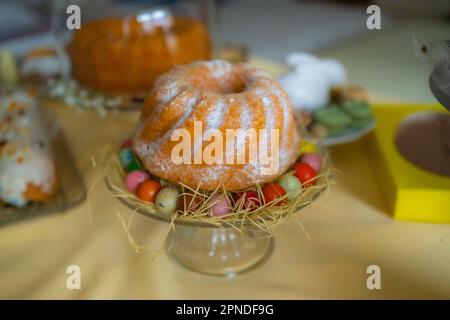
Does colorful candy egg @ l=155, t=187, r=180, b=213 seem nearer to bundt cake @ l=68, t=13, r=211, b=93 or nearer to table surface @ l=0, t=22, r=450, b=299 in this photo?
table surface @ l=0, t=22, r=450, b=299

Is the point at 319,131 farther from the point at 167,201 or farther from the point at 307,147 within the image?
the point at 167,201

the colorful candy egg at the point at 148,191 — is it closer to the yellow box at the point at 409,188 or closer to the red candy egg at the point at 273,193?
the red candy egg at the point at 273,193

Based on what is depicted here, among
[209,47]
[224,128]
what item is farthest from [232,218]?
[209,47]

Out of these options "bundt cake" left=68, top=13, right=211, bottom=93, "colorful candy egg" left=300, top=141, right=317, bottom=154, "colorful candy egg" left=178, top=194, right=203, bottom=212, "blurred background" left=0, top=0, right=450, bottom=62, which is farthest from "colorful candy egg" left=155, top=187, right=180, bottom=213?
"blurred background" left=0, top=0, right=450, bottom=62

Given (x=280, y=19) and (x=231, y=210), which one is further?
(x=280, y=19)

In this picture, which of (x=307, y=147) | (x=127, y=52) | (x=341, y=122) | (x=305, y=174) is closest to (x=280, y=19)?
(x=127, y=52)

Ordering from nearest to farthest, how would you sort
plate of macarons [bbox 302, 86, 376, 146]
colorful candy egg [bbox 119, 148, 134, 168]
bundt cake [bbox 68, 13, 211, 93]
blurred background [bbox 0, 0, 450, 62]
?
colorful candy egg [bbox 119, 148, 134, 168] → plate of macarons [bbox 302, 86, 376, 146] → bundt cake [bbox 68, 13, 211, 93] → blurred background [bbox 0, 0, 450, 62]
